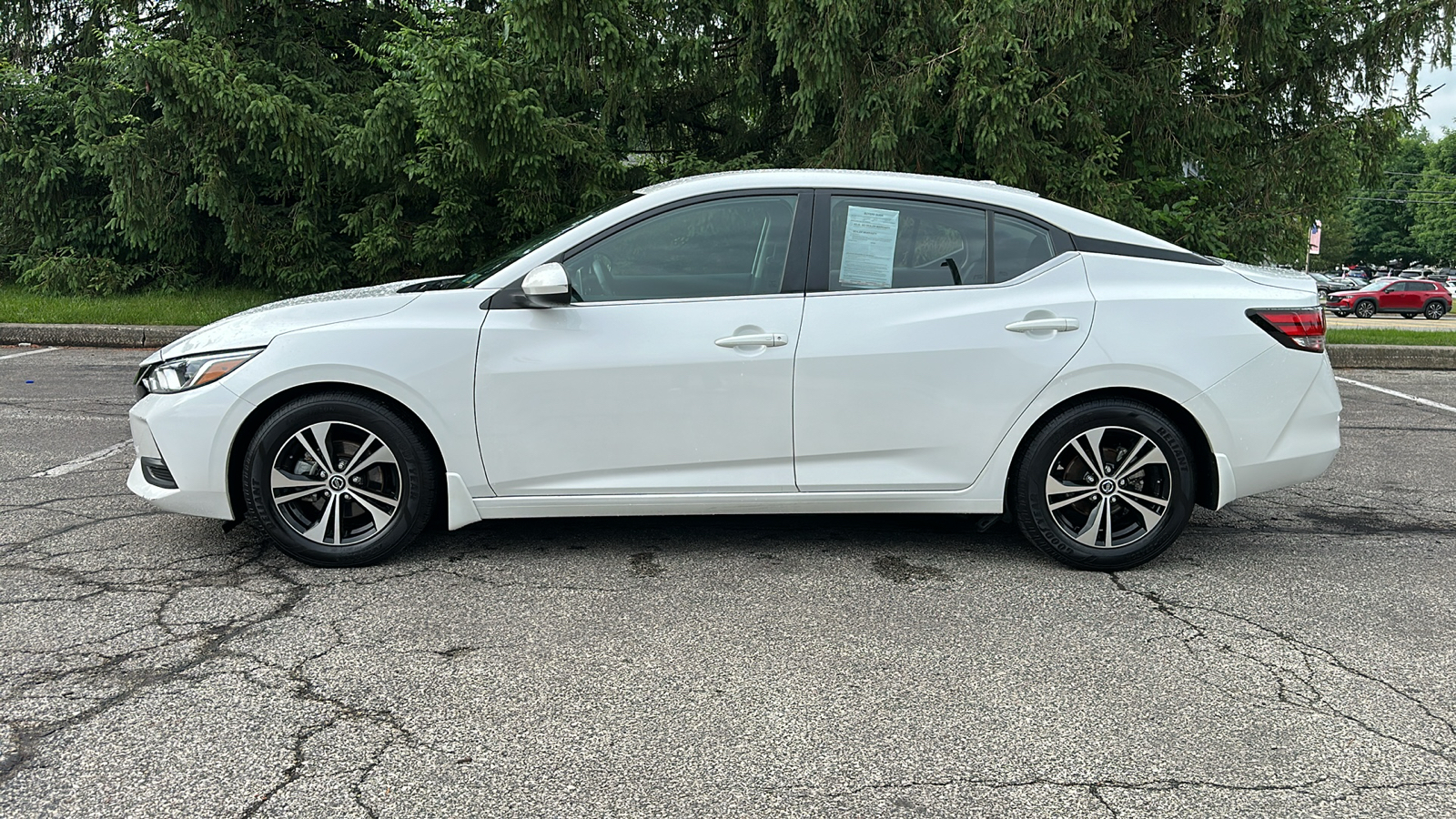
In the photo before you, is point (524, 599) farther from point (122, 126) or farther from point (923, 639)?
point (122, 126)

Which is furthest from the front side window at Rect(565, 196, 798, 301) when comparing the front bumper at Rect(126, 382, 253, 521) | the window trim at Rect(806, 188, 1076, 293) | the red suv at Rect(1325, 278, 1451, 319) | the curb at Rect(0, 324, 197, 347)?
the red suv at Rect(1325, 278, 1451, 319)

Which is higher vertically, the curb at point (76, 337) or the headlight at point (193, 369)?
the headlight at point (193, 369)

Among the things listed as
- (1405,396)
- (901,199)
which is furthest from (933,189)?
(1405,396)

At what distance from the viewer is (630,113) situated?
1241cm

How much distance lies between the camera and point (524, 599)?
411 centimetres

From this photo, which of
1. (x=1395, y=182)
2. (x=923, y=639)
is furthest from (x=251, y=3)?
(x=1395, y=182)

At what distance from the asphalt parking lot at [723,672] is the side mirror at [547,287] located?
1054mm

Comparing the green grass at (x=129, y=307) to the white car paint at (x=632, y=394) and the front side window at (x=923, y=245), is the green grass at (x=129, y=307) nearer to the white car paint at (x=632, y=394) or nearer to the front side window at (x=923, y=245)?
the white car paint at (x=632, y=394)

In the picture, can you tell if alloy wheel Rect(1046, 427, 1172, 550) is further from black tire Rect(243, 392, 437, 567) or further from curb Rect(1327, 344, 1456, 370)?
curb Rect(1327, 344, 1456, 370)

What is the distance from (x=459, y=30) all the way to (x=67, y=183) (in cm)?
604

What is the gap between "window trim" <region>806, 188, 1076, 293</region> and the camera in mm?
4465

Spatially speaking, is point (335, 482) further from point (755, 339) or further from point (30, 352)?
point (30, 352)

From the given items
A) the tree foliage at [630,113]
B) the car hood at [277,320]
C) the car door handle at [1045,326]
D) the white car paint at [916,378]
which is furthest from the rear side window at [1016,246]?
the tree foliage at [630,113]

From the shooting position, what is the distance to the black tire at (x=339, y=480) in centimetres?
430
